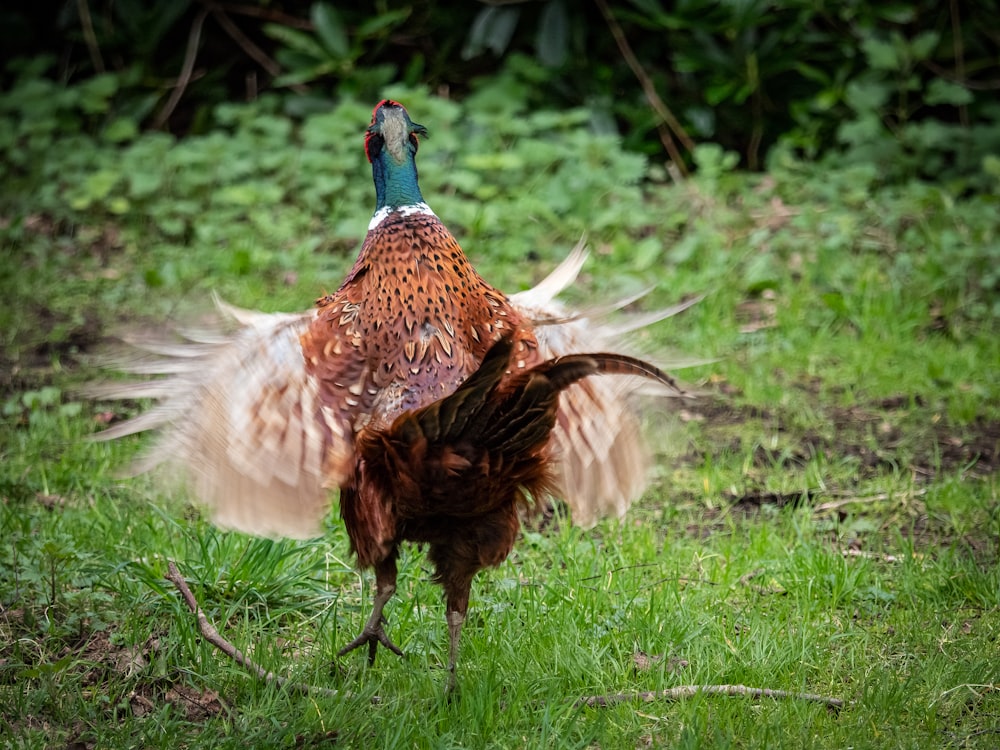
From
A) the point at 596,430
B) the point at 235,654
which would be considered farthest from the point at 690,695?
the point at 235,654

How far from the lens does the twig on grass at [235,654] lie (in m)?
2.89

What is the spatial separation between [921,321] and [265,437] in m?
3.80

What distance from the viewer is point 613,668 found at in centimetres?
310

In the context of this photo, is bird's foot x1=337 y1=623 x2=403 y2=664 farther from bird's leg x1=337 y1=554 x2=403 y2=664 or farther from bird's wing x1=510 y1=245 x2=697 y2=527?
bird's wing x1=510 y1=245 x2=697 y2=527

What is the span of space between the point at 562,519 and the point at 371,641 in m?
1.02

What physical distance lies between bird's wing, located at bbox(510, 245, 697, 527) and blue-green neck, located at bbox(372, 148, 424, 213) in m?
0.48

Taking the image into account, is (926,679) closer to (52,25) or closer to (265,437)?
(265,437)

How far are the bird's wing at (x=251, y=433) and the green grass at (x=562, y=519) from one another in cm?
29

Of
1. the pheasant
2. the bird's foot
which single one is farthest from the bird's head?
the bird's foot

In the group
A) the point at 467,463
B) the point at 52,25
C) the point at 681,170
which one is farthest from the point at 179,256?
the point at 467,463

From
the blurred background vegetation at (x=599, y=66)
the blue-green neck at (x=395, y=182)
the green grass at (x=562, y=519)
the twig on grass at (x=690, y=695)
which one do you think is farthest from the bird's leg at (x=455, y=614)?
the blurred background vegetation at (x=599, y=66)

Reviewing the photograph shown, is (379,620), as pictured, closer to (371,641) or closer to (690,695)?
(371,641)

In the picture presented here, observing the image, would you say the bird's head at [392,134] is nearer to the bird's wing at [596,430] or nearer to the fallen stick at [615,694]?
the bird's wing at [596,430]

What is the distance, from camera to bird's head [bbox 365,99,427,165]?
3.28 m
